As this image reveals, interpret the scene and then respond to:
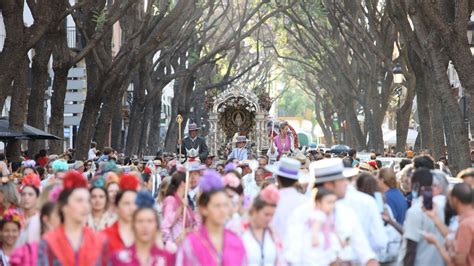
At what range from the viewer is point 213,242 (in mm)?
9273

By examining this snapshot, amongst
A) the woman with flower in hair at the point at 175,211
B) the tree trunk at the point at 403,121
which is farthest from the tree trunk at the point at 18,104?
the tree trunk at the point at 403,121

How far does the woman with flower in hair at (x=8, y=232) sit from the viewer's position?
1292 centimetres

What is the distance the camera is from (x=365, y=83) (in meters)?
47.4

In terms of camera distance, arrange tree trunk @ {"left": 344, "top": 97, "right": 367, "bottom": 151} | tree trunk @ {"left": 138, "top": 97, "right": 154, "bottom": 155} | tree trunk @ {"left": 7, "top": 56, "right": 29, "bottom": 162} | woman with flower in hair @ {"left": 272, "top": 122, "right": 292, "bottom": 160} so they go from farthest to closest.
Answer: tree trunk @ {"left": 344, "top": 97, "right": 367, "bottom": 151}, tree trunk @ {"left": 138, "top": 97, "right": 154, "bottom": 155}, woman with flower in hair @ {"left": 272, "top": 122, "right": 292, "bottom": 160}, tree trunk @ {"left": 7, "top": 56, "right": 29, "bottom": 162}

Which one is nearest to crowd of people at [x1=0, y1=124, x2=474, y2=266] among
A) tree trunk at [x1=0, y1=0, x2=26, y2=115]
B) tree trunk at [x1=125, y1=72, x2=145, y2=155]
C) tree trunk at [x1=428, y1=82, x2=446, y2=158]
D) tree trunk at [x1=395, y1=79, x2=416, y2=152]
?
tree trunk at [x1=0, y1=0, x2=26, y2=115]

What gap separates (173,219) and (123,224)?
110 inches

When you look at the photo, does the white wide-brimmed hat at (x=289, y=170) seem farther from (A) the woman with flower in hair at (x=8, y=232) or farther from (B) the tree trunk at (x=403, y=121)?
(B) the tree trunk at (x=403, y=121)

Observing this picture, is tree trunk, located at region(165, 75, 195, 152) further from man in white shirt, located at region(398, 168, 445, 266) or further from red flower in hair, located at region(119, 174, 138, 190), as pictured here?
red flower in hair, located at region(119, 174, 138, 190)

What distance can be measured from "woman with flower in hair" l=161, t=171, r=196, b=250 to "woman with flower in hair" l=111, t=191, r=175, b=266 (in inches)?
109

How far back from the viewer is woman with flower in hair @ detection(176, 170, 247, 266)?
30.1ft

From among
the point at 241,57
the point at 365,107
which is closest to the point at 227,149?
the point at 365,107

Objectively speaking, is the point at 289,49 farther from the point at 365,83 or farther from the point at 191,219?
the point at 191,219

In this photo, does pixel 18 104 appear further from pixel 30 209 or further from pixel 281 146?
pixel 30 209

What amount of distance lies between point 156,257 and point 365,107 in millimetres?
36881
